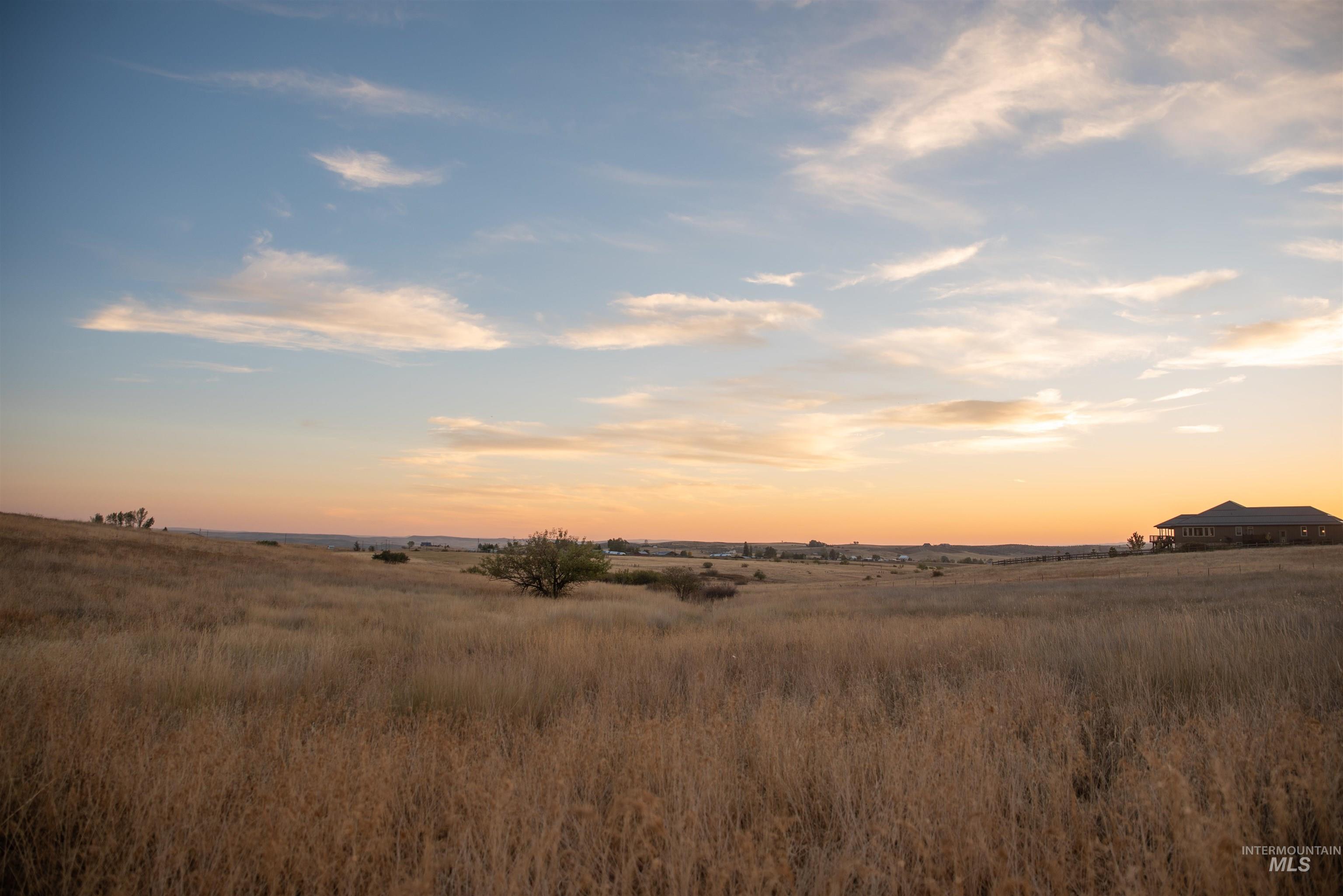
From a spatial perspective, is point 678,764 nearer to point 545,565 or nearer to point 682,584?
point 545,565

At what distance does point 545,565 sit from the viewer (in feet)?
104

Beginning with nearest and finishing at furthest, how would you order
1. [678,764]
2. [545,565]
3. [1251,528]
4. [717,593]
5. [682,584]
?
[678,764]
[545,565]
[717,593]
[682,584]
[1251,528]

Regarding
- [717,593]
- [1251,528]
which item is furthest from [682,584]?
[1251,528]

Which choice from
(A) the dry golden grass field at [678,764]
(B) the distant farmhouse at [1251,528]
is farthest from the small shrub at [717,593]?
(B) the distant farmhouse at [1251,528]

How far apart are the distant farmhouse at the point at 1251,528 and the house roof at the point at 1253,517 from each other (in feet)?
0.17

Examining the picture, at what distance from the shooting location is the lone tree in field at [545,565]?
31.6 metres

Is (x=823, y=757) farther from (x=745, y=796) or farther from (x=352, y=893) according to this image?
(x=352, y=893)

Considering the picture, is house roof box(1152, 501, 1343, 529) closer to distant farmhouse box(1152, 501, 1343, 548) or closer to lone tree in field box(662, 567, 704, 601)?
distant farmhouse box(1152, 501, 1343, 548)

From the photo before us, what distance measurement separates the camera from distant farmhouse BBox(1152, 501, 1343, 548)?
6775 centimetres

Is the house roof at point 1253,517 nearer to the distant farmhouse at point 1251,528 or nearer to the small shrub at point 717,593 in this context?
the distant farmhouse at point 1251,528

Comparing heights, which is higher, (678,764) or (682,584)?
(678,764)

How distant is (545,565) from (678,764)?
28.2 m

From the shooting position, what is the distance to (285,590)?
73.4ft

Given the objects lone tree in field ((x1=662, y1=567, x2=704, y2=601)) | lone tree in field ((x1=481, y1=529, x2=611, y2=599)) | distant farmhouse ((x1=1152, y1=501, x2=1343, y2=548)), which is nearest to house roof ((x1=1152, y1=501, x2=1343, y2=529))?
distant farmhouse ((x1=1152, y1=501, x2=1343, y2=548))
